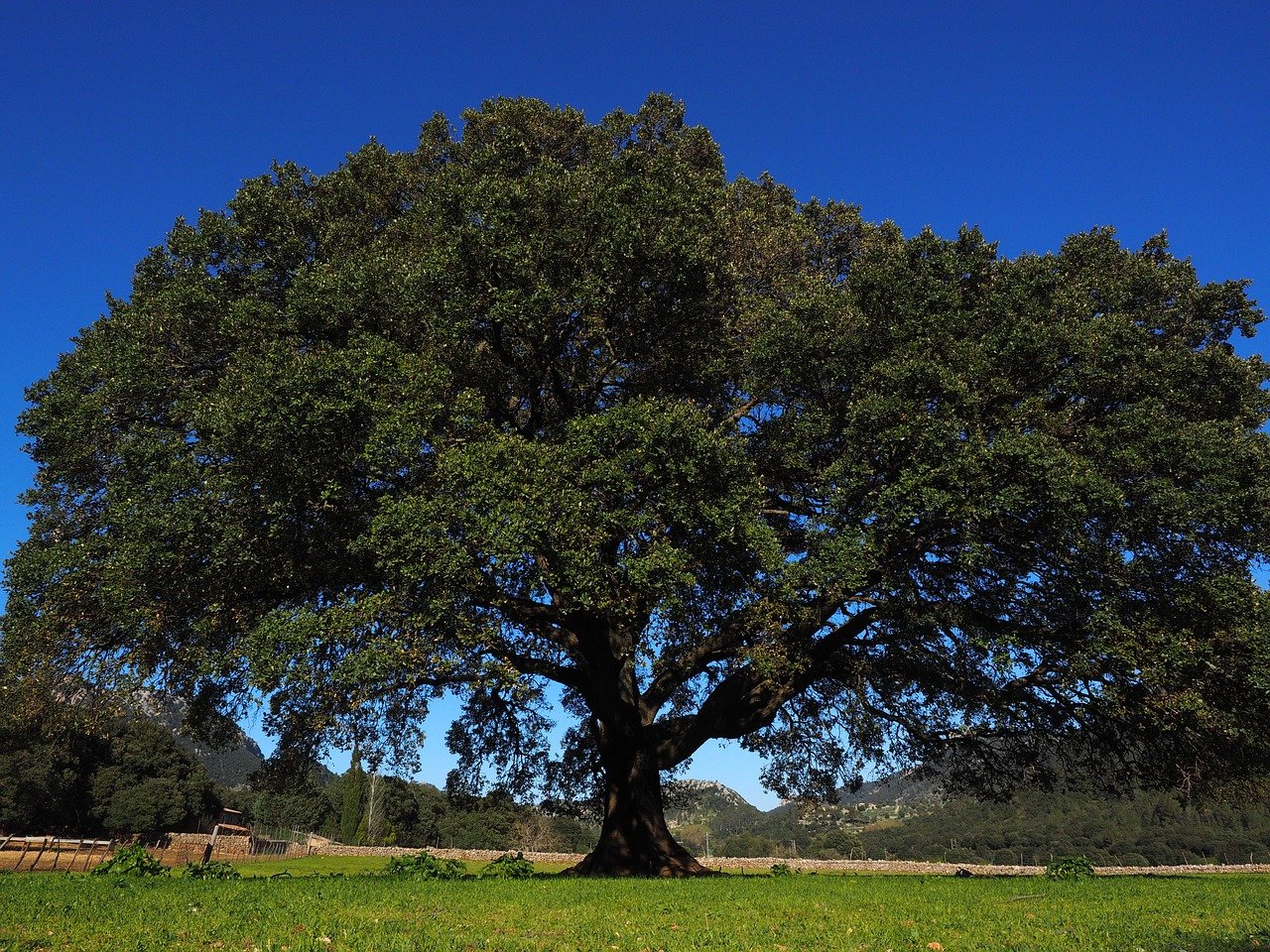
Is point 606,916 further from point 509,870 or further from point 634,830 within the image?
point 634,830

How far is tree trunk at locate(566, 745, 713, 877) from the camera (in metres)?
20.4

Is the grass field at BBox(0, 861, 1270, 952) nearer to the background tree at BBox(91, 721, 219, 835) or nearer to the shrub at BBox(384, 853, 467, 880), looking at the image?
the shrub at BBox(384, 853, 467, 880)

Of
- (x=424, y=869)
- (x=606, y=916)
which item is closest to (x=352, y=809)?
(x=424, y=869)

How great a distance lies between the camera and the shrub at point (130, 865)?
15.6 meters

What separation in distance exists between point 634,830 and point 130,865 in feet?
37.8

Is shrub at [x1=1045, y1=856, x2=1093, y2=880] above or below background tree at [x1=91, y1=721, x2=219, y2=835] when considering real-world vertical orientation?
below

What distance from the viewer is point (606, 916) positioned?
32.4ft

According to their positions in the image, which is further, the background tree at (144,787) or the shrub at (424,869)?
the background tree at (144,787)

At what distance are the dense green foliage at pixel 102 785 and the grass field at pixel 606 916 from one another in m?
51.4

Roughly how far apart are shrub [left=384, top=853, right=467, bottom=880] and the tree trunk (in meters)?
4.10

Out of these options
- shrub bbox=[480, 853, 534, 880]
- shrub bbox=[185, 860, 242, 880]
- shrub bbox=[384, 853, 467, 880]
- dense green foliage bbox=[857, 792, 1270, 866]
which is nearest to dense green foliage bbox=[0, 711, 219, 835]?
shrub bbox=[185, 860, 242, 880]

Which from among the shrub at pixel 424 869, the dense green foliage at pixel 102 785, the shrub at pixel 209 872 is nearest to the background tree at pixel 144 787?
the dense green foliage at pixel 102 785

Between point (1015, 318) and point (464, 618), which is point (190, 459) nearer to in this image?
point (464, 618)

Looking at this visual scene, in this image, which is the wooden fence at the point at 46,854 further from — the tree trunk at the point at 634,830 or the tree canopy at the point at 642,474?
the tree trunk at the point at 634,830
